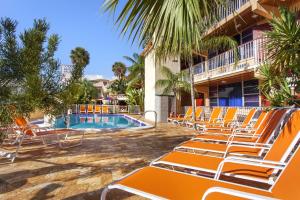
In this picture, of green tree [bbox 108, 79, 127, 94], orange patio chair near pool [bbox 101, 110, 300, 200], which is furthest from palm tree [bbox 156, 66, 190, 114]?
green tree [bbox 108, 79, 127, 94]

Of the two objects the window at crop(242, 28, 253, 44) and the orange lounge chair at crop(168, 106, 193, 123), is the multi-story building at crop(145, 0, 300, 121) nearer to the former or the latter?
the window at crop(242, 28, 253, 44)

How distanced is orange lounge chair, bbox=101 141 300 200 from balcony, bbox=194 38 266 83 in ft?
29.1

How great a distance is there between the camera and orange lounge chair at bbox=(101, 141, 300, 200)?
185 cm

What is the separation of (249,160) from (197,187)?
719mm

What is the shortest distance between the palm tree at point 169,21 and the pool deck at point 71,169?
81.4 inches

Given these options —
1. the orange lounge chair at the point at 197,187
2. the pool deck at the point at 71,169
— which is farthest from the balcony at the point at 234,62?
the orange lounge chair at the point at 197,187

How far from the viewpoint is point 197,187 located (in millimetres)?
2076

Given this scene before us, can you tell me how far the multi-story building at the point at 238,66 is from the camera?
11633 millimetres

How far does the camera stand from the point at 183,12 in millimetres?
2449

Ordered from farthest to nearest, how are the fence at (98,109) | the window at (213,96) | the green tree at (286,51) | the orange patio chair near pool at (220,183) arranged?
the fence at (98,109) < the window at (213,96) < the green tree at (286,51) < the orange patio chair near pool at (220,183)

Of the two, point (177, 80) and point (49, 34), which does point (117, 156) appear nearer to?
point (49, 34)

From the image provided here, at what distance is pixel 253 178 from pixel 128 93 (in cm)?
2590

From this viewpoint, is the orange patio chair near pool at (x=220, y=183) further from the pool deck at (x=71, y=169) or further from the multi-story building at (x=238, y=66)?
the multi-story building at (x=238, y=66)

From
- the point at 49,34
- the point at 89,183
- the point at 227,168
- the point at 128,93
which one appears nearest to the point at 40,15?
the point at 49,34
